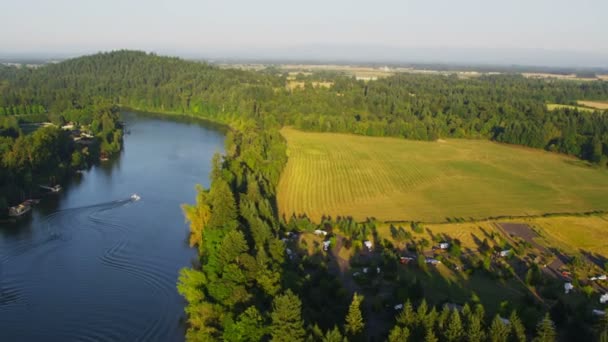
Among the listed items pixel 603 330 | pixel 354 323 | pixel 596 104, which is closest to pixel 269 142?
pixel 354 323

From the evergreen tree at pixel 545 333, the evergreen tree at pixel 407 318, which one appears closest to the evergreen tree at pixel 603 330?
the evergreen tree at pixel 545 333

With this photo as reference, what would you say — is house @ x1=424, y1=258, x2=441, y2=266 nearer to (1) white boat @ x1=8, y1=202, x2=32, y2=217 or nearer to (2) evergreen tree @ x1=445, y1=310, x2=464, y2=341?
(2) evergreen tree @ x1=445, y1=310, x2=464, y2=341

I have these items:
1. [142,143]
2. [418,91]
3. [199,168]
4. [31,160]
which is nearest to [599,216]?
[199,168]

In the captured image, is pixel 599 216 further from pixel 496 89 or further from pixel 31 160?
pixel 496 89

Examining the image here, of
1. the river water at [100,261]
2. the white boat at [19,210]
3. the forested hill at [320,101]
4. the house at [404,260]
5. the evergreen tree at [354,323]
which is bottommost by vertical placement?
the river water at [100,261]

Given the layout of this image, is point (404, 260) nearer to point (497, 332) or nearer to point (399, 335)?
point (497, 332)

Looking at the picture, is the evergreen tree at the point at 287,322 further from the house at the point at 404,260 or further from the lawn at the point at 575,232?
the lawn at the point at 575,232
